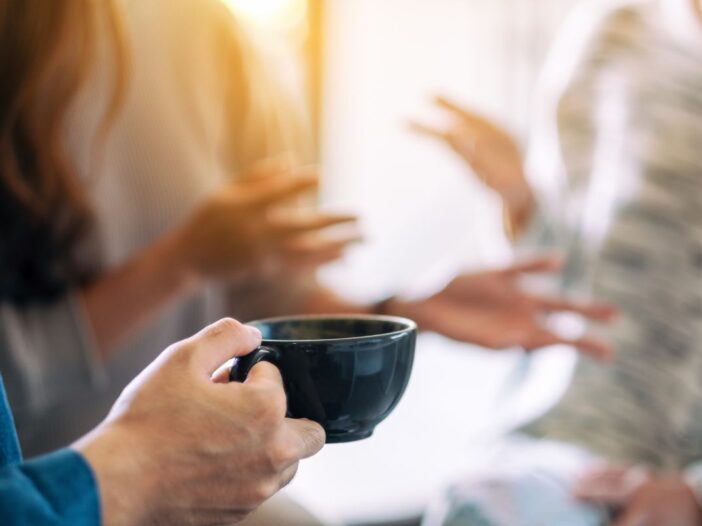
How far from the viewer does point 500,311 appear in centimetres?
97

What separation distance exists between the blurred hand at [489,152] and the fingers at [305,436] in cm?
66

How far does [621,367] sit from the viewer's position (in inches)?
41.1

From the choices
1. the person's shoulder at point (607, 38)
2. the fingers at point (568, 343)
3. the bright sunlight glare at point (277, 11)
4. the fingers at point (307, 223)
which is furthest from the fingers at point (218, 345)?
the bright sunlight glare at point (277, 11)

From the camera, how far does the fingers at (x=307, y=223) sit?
2.89 feet

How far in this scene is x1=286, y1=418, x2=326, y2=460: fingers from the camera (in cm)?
46

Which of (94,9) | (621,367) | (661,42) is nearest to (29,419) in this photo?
(94,9)

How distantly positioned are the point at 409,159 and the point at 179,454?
158cm

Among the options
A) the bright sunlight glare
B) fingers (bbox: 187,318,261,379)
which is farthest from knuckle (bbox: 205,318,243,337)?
the bright sunlight glare

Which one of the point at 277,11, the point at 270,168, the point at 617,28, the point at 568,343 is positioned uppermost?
the point at 277,11

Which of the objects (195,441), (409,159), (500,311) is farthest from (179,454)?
(409,159)

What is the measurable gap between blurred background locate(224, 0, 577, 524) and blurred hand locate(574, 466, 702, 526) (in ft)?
2.69

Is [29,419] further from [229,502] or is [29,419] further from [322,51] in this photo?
[322,51]

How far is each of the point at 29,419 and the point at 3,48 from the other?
38 centimetres

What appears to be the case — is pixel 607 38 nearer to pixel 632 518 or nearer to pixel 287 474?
pixel 632 518
